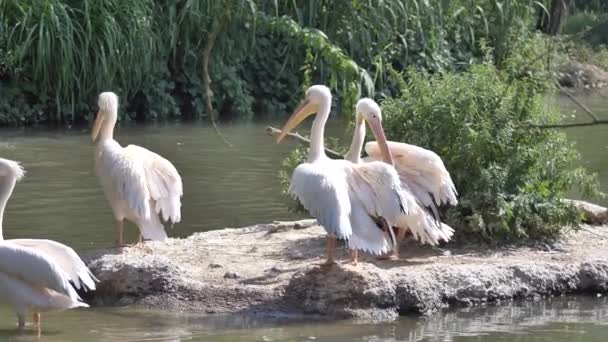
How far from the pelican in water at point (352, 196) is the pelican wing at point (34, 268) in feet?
4.61

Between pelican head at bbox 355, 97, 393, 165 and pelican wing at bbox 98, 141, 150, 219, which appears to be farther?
pelican wing at bbox 98, 141, 150, 219

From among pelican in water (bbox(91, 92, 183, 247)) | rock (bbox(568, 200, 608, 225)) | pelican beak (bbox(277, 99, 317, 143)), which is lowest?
rock (bbox(568, 200, 608, 225))

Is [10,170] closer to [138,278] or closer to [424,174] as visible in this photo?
[138,278]

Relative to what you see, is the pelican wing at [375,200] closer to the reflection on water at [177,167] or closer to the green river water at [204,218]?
the green river water at [204,218]

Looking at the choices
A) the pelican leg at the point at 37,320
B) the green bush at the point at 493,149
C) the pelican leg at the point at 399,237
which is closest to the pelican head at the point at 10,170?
the pelican leg at the point at 37,320

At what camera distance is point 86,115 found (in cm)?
1756

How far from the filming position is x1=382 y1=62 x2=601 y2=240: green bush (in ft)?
27.3

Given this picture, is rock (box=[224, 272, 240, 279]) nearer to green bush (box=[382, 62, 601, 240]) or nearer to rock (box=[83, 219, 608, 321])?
rock (box=[83, 219, 608, 321])

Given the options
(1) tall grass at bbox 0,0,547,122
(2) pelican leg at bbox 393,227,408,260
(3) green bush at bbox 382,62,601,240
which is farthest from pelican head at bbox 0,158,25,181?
(1) tall grass at bbox 0,0,547,122

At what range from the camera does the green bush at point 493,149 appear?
27.3ft

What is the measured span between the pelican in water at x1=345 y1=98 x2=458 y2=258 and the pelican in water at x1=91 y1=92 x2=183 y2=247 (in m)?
1.18

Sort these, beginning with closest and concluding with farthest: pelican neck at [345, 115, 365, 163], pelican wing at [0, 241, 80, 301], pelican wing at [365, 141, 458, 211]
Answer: pelican wing at [0, 241, 80, 301] → pelican wing at [365, 141, 458, 211] → pelican neck at [345, 115, 365, 163]

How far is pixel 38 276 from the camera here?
22.3 feet

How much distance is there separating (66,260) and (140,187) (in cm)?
122
